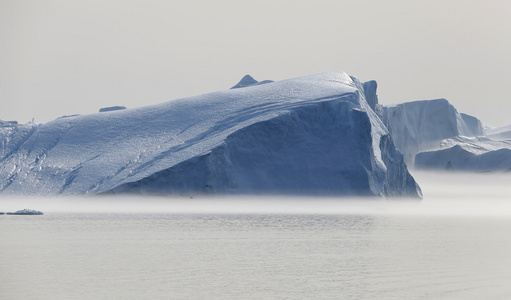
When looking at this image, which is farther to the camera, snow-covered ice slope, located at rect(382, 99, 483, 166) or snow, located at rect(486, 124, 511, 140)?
snow, located at rect(486, 124, 511, 140)

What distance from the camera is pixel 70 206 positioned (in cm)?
5184

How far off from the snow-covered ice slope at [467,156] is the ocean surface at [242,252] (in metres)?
60.0

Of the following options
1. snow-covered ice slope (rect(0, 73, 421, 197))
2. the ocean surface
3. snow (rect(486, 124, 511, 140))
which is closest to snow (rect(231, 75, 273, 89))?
snow-covered ice slope (rect(0, 73, 421, 197))

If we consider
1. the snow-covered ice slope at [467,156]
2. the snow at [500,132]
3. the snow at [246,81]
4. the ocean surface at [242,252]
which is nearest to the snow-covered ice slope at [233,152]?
the ocean surface at [242,252]

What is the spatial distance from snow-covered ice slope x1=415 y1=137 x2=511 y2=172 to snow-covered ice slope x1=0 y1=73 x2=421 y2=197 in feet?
176

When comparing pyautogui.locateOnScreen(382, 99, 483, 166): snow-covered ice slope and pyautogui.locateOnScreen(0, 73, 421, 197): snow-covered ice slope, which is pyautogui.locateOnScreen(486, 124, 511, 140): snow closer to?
pyautogui.locateOnScreen(382, 99, 483, 166): snow-covered ice slope

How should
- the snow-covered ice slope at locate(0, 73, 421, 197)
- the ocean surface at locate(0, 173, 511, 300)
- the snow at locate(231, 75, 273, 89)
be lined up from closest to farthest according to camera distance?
the ocean surface at locate(0, 173, 511, 300) → the snow-covered ice slope at locate(0, 73, 421, 197) → the snow at locate(231, 75, 273, 89)

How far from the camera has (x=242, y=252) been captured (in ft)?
94.9

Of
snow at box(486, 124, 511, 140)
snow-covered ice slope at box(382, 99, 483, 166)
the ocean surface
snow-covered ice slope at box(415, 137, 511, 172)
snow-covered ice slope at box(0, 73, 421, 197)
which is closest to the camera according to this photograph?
the ocean surface

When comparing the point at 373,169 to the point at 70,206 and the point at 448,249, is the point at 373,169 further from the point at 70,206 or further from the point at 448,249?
the point at 448,249

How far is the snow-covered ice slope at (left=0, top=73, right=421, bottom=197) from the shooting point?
52.0 metres

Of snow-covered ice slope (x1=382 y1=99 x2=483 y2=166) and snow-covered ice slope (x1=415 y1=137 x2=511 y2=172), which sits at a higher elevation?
snow-covered ice slope (x1=382 y1=99 x2=483 y2=166)

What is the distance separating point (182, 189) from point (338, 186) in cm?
1017

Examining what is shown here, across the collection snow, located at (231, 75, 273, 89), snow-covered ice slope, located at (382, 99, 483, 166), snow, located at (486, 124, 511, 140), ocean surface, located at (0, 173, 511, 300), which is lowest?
snow, located at (486, 124, 511, 140)
